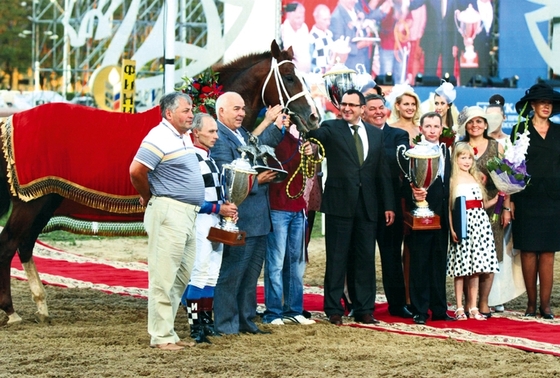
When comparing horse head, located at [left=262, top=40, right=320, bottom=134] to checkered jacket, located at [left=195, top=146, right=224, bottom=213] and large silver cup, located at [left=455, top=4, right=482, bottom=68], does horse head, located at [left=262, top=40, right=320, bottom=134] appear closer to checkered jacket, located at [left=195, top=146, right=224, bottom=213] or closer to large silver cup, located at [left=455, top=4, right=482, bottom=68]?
checkered jacket, located at [left=195, top=146, right=224, bottom=213]

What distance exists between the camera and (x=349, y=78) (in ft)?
28.3

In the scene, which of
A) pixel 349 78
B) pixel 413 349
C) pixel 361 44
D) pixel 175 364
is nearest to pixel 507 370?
pixel 413 349

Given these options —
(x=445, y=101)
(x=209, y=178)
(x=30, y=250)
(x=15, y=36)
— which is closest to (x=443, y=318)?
(x=445, y=101)

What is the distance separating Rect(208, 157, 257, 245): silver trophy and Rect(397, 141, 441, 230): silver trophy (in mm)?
1571

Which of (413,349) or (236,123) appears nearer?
(413,349)

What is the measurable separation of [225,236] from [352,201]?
1.51 metres

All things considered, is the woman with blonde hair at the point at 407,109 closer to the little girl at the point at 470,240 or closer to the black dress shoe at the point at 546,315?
the little girl at the point at 470,240

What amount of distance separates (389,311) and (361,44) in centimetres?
1180

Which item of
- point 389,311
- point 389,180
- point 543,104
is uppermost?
point 543,104

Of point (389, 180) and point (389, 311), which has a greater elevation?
point (389, 180)

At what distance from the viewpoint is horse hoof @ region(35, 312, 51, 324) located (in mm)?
8188

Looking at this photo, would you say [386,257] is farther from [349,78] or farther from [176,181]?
[176,181]

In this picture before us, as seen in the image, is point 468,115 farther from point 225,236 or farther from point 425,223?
point 225,236

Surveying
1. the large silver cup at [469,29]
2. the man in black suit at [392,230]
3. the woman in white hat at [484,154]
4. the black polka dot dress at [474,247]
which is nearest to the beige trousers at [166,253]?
the man in black suit at [392,230]
